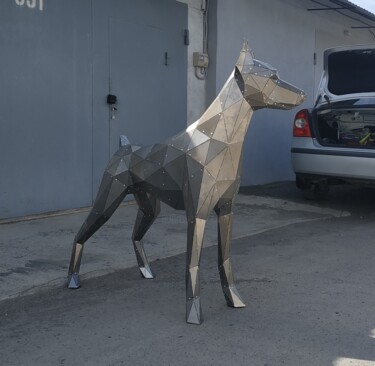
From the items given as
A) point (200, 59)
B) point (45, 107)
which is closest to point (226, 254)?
point (45, 107)

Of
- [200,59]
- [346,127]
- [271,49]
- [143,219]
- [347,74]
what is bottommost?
[143,219]

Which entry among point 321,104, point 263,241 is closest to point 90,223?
point 263,241

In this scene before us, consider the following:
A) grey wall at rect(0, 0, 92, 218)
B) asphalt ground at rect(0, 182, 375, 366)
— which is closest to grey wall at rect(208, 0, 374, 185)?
grey wall at rect(0, 0, 92, 218)

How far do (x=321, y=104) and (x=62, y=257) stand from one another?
460cm

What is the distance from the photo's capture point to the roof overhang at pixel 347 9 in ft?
36.1

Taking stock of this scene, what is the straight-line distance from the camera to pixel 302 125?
320 inches

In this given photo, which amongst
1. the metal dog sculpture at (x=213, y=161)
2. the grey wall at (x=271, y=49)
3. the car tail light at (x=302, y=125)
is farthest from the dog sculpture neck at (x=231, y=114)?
the grey wall at (x=271, y=49)

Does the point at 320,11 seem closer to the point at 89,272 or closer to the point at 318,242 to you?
the point at 318,242

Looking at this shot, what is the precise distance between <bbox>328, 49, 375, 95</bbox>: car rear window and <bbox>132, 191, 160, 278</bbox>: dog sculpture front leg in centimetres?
472

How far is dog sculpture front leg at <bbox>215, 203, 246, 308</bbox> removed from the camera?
4016 mm

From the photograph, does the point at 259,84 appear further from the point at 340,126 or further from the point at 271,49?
the point at 271,49

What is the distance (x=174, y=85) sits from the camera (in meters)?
8.99

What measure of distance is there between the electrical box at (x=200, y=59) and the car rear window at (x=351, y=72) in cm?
212

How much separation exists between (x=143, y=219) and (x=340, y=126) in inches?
168
